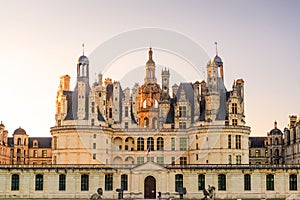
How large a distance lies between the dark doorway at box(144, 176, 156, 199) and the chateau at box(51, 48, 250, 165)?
20.8 feet

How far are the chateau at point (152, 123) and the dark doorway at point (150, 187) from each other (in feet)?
20.8

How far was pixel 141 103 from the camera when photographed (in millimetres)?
90125

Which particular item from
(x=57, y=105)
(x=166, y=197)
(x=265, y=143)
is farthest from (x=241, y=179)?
(x=265, y=143)

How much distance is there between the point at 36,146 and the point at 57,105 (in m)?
24.1

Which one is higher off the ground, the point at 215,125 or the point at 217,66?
the point at 217,66

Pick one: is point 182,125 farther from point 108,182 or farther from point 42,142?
point 42,142

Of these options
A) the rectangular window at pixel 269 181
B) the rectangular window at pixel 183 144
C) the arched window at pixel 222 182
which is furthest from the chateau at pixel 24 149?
the rectangular window at pixel 269 181

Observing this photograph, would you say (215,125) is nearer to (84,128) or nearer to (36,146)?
(84,128)

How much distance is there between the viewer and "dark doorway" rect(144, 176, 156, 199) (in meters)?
71.2

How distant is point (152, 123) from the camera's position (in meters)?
87.0

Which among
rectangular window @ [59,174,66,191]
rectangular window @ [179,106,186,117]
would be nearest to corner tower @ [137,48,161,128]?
rectangular window @ [179,106,186,117]

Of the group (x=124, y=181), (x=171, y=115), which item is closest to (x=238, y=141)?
(x=171, y=115)

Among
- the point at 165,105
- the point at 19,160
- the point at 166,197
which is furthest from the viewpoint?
the point at 19,160

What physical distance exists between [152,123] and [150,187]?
55.9ft
